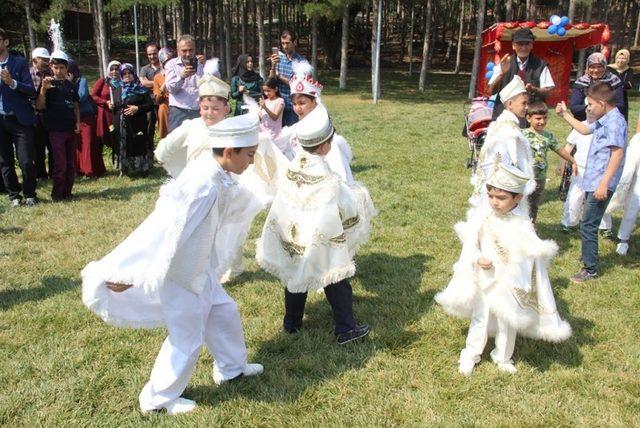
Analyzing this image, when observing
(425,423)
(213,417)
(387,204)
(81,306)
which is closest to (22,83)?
(81,306)

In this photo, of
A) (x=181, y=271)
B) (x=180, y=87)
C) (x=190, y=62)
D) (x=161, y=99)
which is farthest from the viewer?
(x=161, y=99)

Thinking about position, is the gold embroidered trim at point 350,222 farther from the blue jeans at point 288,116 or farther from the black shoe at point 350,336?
the blue jeans at point 288,116

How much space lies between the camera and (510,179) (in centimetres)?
370

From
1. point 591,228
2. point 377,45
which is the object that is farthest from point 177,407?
point 377,45

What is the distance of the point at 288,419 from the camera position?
348 cm

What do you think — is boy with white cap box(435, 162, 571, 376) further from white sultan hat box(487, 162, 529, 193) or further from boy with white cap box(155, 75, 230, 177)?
boy with white cap box(155, 75, 230, 177)

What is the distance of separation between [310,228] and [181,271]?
1.08 metres

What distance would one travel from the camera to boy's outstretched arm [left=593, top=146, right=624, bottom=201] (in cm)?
511

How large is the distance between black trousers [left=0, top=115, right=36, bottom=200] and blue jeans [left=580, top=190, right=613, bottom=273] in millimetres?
6945

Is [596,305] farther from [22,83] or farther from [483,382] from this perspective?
[22,83]

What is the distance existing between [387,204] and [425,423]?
4.89 m

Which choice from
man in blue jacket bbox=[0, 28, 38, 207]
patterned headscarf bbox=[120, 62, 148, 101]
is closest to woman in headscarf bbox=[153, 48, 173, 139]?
patterned headscarf bbox=[120, 62, 148, 101]

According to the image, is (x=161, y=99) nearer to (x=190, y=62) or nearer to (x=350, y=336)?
(x=190, y=62)

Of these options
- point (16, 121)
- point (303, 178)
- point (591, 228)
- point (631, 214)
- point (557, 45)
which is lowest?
→ point (631, 214)
